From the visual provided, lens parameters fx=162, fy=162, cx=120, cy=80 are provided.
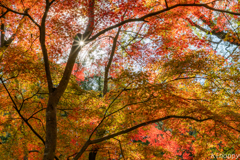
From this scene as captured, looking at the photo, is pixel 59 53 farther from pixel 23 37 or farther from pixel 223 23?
pixel 223 23

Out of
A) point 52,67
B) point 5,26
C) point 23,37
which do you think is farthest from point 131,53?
point 5,26

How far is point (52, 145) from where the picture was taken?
356 centimetres

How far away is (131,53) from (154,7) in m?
2.47

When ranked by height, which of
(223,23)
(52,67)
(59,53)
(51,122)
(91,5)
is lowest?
(51,122)

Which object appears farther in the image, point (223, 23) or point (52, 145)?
point (223, 23)

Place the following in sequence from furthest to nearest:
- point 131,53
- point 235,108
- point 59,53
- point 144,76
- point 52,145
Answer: point 131,53, point 59,53, point 235,108, point 144,76, point 52,145

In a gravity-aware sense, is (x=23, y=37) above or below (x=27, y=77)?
above

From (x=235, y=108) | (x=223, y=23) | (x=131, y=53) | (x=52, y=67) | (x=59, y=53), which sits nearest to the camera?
(x=235, y=108)

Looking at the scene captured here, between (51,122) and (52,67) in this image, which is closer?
(51,122)

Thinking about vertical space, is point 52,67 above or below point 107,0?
below

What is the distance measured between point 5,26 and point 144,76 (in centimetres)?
669

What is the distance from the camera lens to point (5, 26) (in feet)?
22.8

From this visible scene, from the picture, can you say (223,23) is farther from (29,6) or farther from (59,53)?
(29,6)

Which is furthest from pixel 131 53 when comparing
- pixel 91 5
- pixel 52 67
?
pixel 52 67
